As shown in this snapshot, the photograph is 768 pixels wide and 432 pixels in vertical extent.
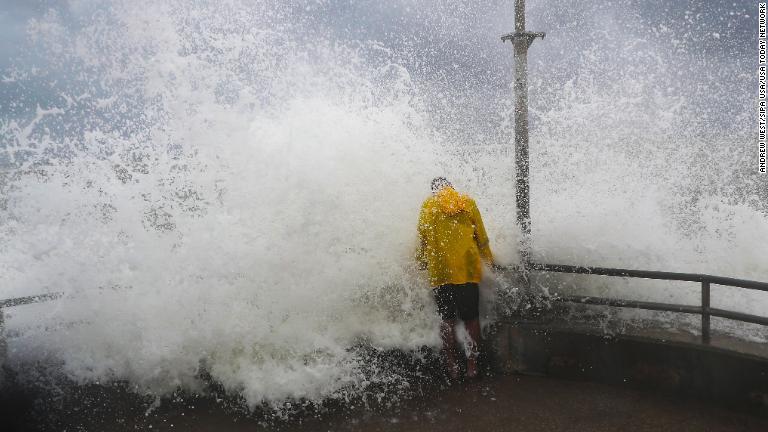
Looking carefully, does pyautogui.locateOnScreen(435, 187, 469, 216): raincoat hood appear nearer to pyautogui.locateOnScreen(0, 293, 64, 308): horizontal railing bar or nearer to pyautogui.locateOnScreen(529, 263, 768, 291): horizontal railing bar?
pyautogui.locateOnScreen(529, 263, 768, 291): horizontal railing bar

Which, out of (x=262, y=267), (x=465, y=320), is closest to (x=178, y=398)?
(x=262, y=267)

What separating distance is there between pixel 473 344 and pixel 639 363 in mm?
1405

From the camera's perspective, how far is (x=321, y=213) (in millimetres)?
5414

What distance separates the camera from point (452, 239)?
4.21 m

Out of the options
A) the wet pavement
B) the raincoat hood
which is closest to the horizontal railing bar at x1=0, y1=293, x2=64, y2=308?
the wet pavement

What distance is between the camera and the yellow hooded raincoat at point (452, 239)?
4223 mm

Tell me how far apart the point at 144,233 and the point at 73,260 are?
A: 0.70 m

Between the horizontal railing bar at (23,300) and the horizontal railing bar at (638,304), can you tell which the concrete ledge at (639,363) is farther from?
the horizontal railing bar at (23,300)

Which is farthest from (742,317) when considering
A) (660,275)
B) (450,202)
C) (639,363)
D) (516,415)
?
(450,202)

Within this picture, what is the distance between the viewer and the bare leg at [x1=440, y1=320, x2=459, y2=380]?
4414 millimetres

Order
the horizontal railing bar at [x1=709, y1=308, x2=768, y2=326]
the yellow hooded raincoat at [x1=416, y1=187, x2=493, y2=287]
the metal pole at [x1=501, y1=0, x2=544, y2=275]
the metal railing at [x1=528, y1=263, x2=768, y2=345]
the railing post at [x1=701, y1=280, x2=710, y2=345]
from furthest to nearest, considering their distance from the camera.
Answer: the metal pole at [x1=501, y1=0, x2=544, y2=275] → the yellow hooded raincoat at [x1=416, y1=187, x2=493, y2=287] → the railing post at [x1=701, y1=280, x2=710, y2=345] → the metal railing at [x1=528, y1=263, x2=768, y2=345] → the horizontal railing bar at [x1=709, y1=308, x2=768, y2=326]

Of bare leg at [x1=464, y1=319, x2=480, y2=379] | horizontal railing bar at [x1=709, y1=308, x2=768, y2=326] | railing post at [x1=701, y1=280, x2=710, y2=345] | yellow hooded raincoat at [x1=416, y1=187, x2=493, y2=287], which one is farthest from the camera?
bare leg at [x1=464, y1=319, x2=480, y2=379]

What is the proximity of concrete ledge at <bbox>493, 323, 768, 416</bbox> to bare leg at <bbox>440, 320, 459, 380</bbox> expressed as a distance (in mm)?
464

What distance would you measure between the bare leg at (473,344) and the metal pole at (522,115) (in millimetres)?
999
